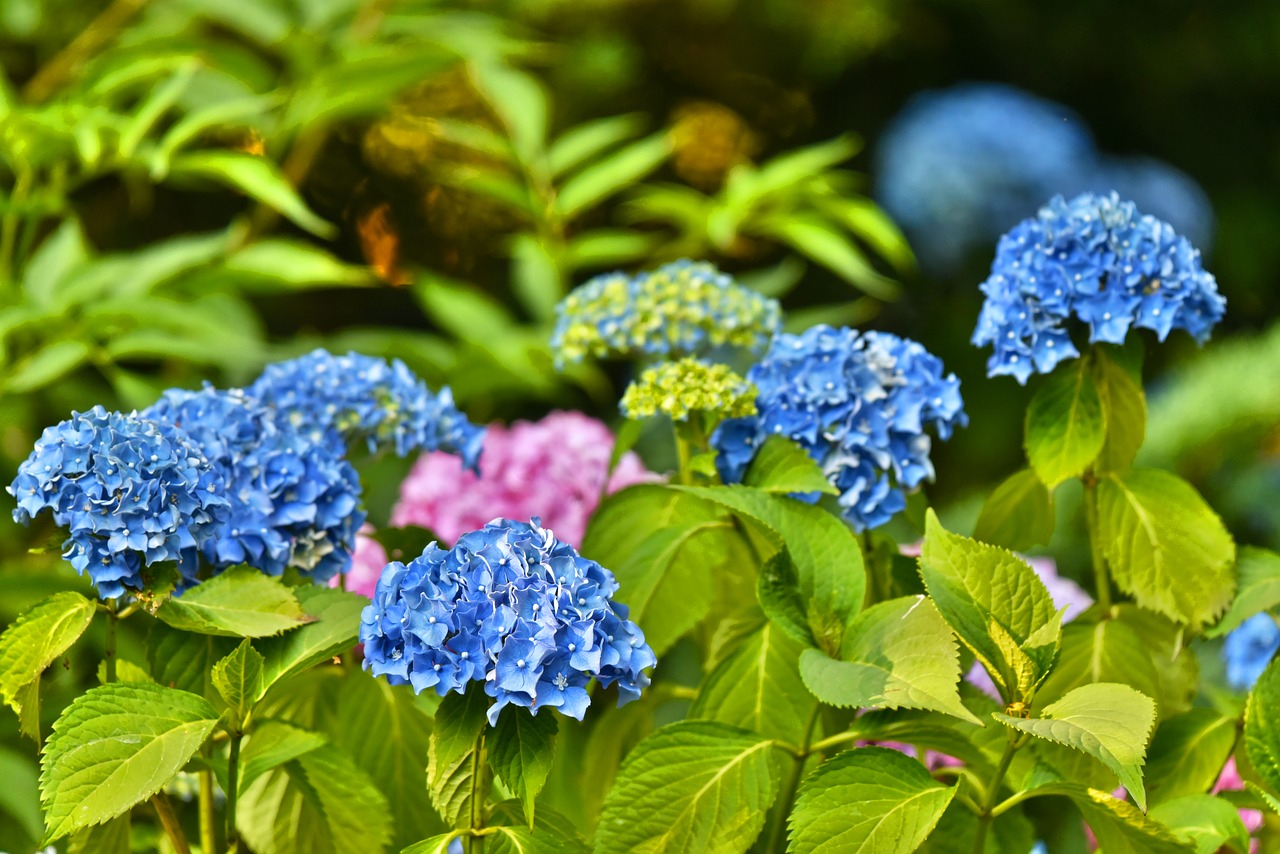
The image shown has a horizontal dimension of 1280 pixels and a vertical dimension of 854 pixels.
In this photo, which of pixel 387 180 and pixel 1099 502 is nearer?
pixel 1099 502

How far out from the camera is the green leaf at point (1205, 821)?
3.07ft

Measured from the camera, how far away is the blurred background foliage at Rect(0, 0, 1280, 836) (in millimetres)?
1602

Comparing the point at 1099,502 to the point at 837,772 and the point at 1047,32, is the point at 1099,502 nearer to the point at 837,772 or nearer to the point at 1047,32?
the point at 837,772

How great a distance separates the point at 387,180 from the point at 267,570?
2368mm

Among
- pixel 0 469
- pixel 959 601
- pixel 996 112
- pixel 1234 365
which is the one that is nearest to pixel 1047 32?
pixel 996 112

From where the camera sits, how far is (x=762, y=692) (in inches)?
40.5

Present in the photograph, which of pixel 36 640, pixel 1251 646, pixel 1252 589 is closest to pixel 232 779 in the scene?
pixel 36 640

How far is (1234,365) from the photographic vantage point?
232 centimetres

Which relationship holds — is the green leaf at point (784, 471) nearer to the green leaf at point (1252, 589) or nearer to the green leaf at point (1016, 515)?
the green leaf at point (1016, 515)

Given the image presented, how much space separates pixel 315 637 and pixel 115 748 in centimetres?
14

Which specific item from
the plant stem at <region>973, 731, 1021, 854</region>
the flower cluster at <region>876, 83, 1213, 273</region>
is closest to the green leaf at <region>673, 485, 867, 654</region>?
the plant stem at <region>973, 731, 1021, 854</region>

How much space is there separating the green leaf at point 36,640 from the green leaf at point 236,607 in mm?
57

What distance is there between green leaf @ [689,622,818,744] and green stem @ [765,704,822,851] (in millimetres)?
13

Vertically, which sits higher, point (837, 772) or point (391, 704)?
point (837, 772)
